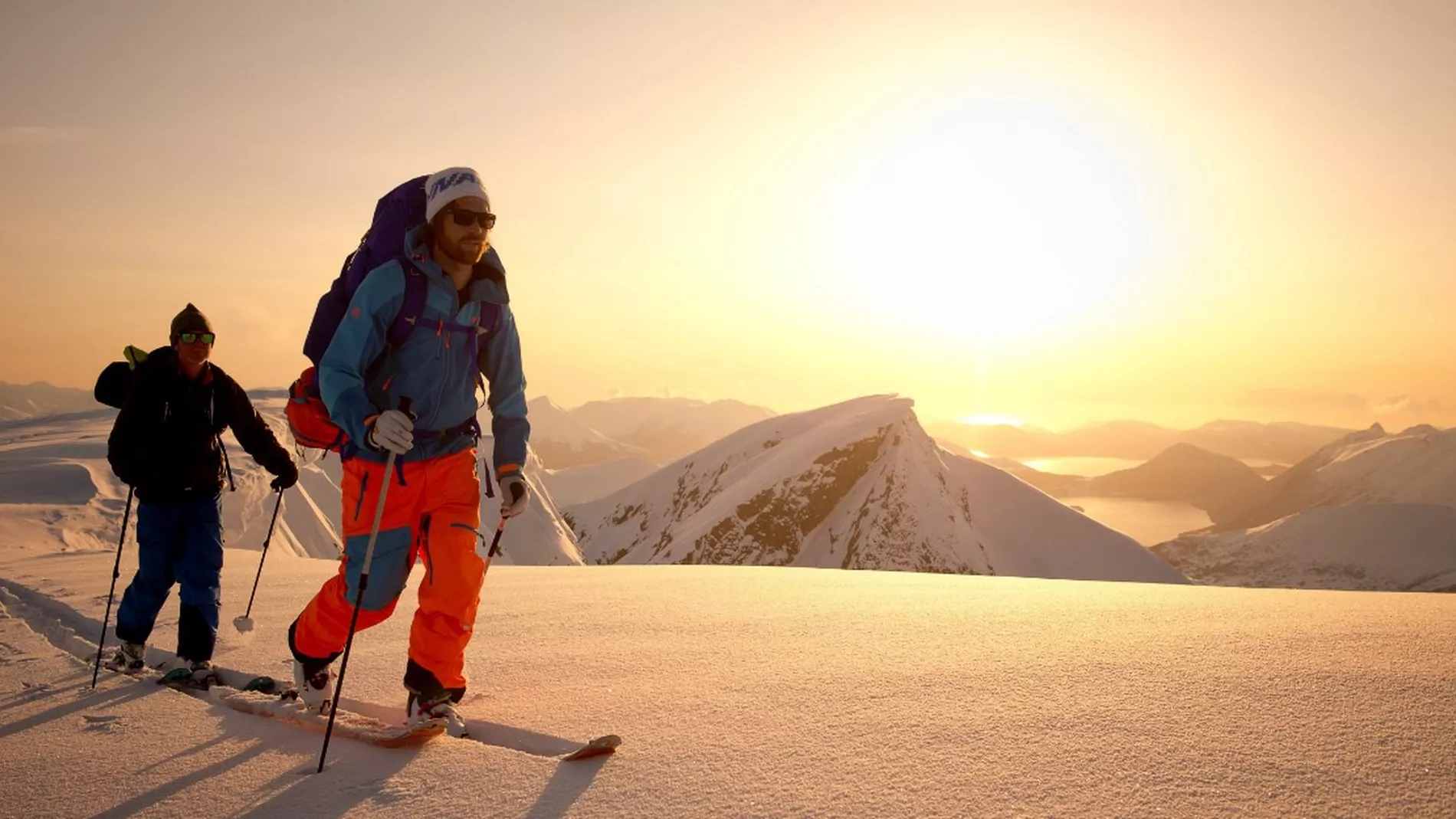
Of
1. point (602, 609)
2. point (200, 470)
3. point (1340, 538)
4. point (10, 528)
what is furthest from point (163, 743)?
point (1340, 538)

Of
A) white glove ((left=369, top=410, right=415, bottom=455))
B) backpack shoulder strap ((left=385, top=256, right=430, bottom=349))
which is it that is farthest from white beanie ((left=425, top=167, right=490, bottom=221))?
white glove ((left=369, top=410, right=415, bottom=455))

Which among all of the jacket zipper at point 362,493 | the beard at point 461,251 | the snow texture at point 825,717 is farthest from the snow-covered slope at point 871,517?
the beard at point 461,251

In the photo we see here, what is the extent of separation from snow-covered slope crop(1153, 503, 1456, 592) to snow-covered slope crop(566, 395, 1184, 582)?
196 ft

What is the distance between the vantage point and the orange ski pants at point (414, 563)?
3773 mm

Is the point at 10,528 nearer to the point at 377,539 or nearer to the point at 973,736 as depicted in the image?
the point at 377,539

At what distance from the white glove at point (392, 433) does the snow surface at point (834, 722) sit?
1289 mm

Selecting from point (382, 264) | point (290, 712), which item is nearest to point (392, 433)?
point (382, 264)

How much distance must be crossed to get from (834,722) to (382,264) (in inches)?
123

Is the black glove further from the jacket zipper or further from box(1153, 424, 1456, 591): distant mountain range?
box(1153, 424, 1456, 591): distant mountain range

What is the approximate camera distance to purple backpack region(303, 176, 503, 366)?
390cm

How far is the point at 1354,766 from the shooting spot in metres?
2.54

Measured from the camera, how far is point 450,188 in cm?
397

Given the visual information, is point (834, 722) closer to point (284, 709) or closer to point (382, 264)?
point (284, 709)

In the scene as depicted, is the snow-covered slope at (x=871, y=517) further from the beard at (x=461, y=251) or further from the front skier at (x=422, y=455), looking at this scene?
the beard at (x=461, y=251)
